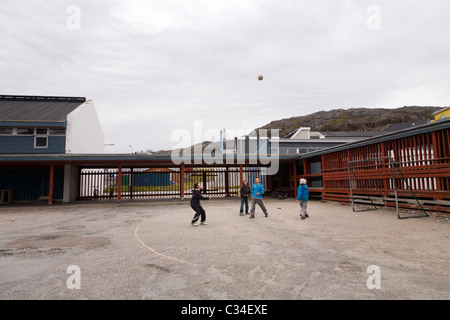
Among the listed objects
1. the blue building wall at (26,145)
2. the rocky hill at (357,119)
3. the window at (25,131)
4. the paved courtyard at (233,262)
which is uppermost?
the rocky hill at (357,119)

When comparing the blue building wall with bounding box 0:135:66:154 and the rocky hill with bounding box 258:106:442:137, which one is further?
the rocky hill with bounding box 258:106:442:137

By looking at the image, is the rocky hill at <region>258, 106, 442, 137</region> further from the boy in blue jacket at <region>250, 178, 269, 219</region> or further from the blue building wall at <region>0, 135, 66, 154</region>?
the blue building wall at <region>0, 135, 66, 154</region>

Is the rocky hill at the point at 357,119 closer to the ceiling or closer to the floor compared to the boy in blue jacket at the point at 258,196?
closer to the ceiling

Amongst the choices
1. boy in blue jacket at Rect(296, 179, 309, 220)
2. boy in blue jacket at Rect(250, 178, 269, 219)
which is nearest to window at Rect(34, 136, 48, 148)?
boy in blue jacket at Rect(250, 178, 269, 219)

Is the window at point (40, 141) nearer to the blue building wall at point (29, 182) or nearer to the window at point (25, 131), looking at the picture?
the window at point (25, 131)

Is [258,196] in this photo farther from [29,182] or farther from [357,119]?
[357,119]

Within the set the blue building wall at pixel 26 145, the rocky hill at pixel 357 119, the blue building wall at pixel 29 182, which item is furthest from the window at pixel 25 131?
the rocky hill at pixel 357 119

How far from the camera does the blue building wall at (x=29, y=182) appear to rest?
779 inches

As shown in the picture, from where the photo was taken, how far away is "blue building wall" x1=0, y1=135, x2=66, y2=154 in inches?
769

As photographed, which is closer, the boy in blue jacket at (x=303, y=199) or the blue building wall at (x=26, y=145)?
the boy in blue jacket at (x=303, y=199)

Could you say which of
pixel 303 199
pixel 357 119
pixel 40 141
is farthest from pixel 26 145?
pixel 357 119

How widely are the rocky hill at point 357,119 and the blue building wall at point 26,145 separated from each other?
9126cm

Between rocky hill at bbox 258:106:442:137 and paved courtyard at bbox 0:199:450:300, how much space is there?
92.8 m
